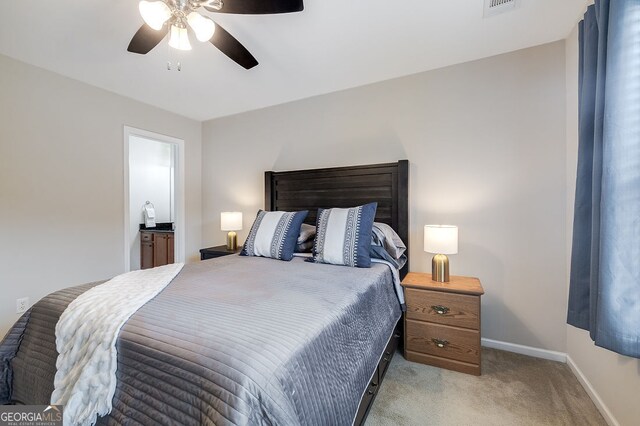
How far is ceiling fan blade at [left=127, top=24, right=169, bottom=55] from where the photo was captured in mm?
1594

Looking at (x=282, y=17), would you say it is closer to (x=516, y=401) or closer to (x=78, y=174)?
(x=78, y=174)

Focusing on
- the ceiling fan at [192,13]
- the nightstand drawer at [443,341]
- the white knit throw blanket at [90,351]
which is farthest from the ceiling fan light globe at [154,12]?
the nightstand drawer at [443,341]

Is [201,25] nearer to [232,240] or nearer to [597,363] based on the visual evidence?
[232,240]

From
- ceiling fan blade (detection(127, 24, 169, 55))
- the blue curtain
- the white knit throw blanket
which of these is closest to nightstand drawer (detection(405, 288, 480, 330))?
the blue curtain

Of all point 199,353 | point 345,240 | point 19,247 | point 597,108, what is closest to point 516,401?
point 345,240

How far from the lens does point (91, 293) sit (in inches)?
51.2

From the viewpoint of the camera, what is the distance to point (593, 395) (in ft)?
5.29

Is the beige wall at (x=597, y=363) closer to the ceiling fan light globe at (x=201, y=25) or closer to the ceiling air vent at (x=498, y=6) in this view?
the ceiling air vent at (x=498, y=6)

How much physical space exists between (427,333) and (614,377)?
952mm

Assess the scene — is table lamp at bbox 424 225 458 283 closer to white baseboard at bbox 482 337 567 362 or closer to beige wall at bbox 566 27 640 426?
white baseboard at bbox 482 337 567 362

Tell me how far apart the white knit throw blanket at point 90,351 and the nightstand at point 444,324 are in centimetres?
175

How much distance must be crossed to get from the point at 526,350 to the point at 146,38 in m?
3.49

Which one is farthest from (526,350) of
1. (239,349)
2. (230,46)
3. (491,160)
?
(230,46)

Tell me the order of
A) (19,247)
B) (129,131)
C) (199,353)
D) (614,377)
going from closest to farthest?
(199,353) → (614,377) → (19,247) → (129,131)
